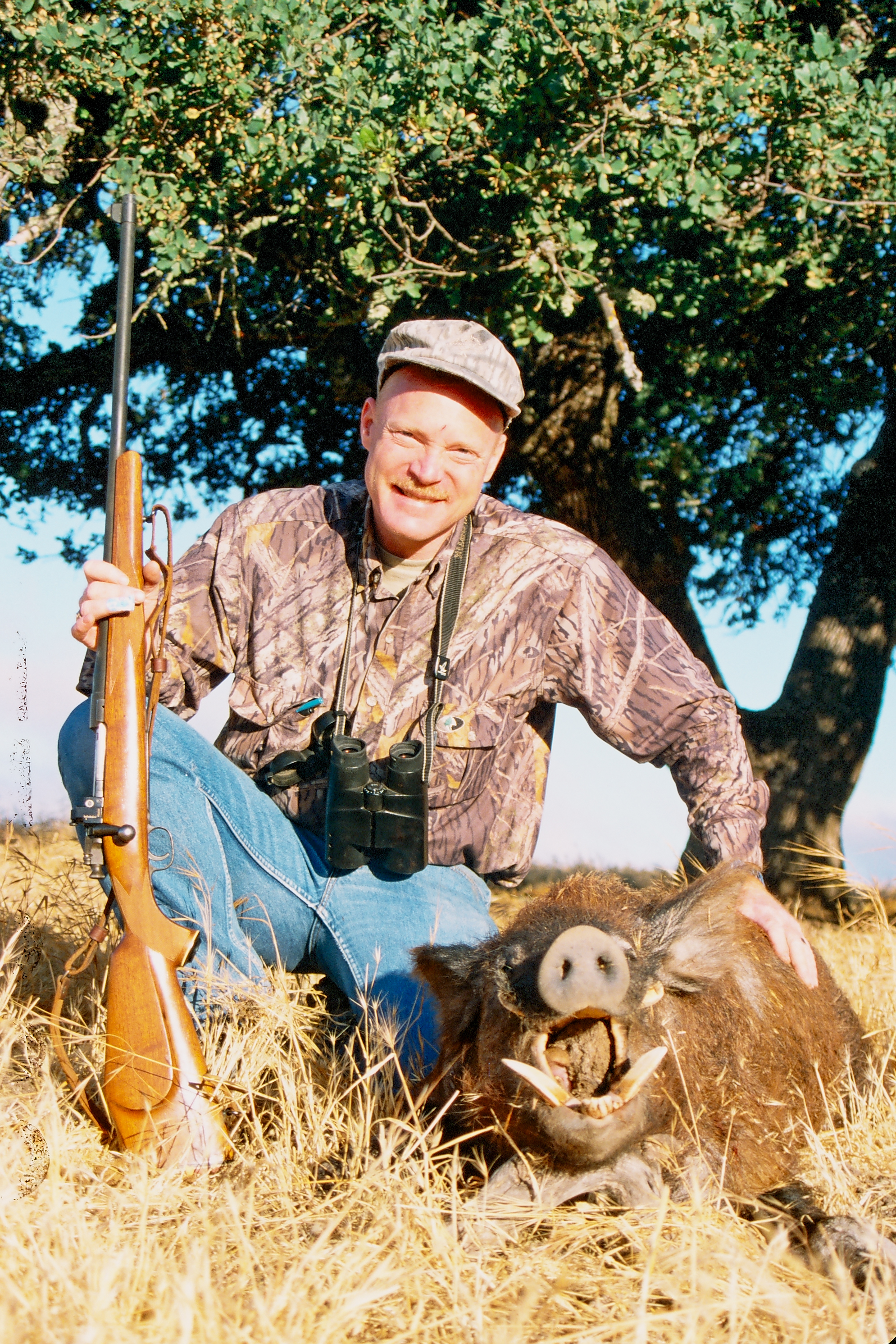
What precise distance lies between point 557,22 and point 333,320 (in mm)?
1918

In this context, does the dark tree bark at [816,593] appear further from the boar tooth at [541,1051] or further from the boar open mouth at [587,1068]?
the boar tooth at [541,1051]

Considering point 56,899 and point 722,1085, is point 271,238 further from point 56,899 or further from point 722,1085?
point 722,1085

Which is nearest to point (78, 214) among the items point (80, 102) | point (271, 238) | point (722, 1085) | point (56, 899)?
point (80, 102)

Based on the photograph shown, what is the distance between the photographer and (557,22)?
468 cm

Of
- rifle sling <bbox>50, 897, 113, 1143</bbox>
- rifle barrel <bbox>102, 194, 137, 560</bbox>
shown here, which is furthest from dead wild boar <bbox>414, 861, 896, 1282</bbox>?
rifle barrel <bbox>102, 194, 137, 560</bbox>

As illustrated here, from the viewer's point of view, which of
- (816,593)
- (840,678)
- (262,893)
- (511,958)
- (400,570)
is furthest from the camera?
(816,593)

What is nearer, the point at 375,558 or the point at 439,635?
the point at 439,635

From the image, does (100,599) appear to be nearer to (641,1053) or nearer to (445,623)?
(445,623)

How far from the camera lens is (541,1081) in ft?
7.07

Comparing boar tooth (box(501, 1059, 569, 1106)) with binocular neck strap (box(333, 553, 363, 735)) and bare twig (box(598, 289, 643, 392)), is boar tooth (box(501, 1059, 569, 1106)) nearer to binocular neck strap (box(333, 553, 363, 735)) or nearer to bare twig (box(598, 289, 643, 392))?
binocular neck strap (box(333, 553, 363, 735))

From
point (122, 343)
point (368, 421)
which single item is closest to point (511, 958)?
point (368, 421)

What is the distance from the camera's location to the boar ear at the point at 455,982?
2.64m

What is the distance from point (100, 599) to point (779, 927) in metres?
1.96

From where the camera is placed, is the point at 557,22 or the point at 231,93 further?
the point at 231,93
